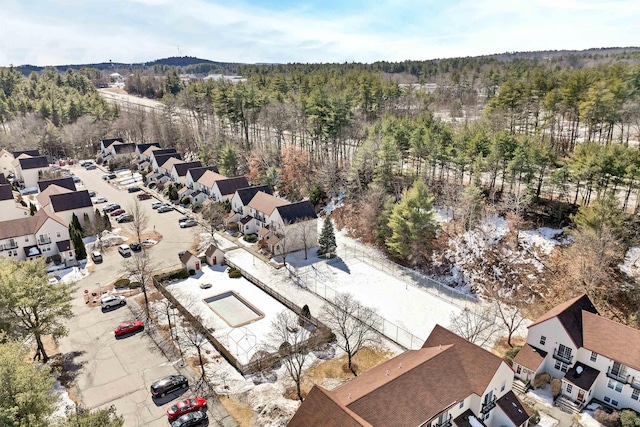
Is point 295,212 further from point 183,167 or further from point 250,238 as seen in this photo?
point 183,167

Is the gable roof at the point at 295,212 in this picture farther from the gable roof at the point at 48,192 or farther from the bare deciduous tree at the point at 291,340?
the gable roof at the point at 48,192

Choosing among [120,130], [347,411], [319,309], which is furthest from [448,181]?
[120,130]

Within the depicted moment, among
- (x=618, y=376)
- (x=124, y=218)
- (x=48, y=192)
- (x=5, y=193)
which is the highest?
(x=5, y=193)

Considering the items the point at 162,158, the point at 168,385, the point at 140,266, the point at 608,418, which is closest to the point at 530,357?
the point at 608,418

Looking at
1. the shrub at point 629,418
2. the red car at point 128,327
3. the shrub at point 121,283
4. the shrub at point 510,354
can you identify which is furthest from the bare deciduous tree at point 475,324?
the shrub at point 121,283

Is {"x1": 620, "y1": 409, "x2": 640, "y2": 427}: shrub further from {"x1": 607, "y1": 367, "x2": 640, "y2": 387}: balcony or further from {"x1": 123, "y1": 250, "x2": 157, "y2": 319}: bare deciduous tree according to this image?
{"x1": 123, "y1": 250, "x2": 157, "y2": 319}: bare deciduous tree
